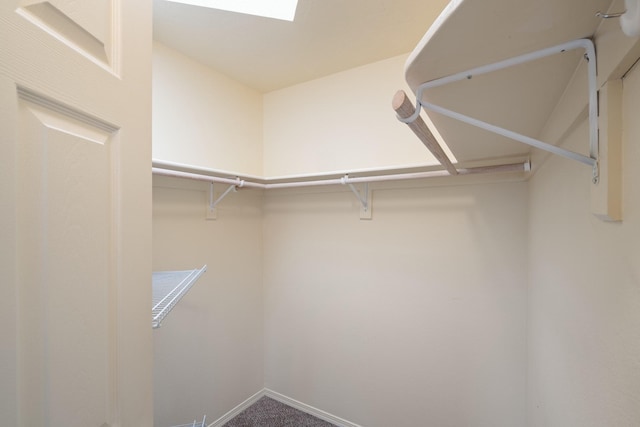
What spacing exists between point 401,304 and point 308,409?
113 cm

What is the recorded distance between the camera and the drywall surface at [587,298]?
0.39 meters

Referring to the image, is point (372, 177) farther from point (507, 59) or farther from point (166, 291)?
point (166, 291)

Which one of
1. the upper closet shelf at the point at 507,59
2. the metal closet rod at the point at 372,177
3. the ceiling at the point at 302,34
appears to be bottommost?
the metal closet rod at the point at 372,177

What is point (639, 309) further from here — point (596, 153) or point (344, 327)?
point (344, 327)

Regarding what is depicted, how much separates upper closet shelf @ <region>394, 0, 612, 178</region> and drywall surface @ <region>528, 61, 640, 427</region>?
0.10 meters

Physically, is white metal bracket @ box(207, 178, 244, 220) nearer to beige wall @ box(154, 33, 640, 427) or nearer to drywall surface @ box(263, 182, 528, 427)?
beige wall @ box(154, 33, 640, 427)

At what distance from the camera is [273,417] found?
193 cm

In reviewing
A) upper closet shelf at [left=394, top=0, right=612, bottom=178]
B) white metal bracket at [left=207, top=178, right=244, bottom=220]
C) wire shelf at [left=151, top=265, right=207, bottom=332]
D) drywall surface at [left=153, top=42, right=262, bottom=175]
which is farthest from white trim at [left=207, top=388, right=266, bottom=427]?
upper closet shelf at [left=394, top=0, right=612, bottom=178]

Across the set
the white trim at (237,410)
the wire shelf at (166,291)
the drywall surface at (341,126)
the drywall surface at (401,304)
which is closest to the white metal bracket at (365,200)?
the drywall surface at (401,304)

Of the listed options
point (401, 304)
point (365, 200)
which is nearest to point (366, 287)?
point (401, 304)

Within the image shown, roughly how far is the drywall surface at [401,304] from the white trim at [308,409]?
0.04 metres

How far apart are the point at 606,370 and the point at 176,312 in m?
1.85

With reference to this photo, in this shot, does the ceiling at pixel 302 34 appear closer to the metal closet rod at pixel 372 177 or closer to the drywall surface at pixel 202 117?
the drywall surface at pixel 202 117

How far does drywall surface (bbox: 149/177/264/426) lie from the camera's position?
5.15ft
